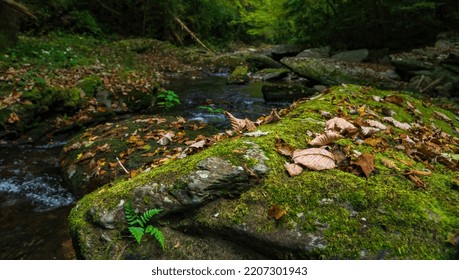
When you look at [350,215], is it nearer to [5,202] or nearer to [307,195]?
[307,195]

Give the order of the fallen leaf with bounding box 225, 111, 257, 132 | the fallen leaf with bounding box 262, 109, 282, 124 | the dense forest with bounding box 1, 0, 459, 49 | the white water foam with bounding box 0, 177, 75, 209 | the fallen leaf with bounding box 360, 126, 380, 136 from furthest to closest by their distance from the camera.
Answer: the dense forest with bounding box 1, 0, 459, 49 → the white water foam with bounding box 0, 177, 75, 209 → the fallen leaf with bounding box 262, 109, 282, 124 → the fallen leaf with bounding box 225, 111, 257, 132 → the fallen leaf with bounding box 360, 126, 380, 136

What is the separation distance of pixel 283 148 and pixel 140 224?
113cm

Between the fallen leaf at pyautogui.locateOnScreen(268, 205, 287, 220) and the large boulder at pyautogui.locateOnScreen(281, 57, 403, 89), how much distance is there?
1004 centimetres

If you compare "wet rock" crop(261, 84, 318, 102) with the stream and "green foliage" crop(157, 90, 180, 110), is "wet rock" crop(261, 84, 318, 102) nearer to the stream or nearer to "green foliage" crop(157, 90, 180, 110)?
the stream

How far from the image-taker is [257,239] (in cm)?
178

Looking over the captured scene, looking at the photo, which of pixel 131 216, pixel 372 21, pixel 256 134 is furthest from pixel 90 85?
pixel 372 21

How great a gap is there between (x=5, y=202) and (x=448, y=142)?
202 inches

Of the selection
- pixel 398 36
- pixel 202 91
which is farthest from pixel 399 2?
pixel 202 91

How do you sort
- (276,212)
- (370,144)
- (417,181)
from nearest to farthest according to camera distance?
(276,212), (417,181), (370,144)

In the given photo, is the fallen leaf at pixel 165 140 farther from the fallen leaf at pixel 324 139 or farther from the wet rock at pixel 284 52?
the wet rock at pixel 284 52

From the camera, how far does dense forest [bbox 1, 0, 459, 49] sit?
1548 centimetres

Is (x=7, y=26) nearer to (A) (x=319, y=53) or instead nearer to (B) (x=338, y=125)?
(B) (x=338, y=125)

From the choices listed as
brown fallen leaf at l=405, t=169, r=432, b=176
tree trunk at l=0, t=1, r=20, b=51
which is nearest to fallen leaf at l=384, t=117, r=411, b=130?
brown fallen leaf at l=405, t=169, r=432, b=176

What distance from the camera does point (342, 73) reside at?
37.6 ft
